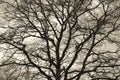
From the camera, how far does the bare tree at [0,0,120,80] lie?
12172 mm

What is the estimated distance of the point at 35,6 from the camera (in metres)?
12.4

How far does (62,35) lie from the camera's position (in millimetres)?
13148

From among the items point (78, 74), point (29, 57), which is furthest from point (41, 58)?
point (78, 74)

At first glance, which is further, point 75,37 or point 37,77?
point 75,37

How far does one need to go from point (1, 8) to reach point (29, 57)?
3.02m

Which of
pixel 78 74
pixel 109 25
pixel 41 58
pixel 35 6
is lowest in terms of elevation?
pixel 78 74

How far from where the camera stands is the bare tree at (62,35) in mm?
12172

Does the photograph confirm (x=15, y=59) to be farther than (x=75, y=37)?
No

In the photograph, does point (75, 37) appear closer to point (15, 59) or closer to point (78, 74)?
point (78, 74)

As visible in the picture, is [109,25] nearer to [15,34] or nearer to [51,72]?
[51,72]

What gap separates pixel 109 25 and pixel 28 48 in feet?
14.8

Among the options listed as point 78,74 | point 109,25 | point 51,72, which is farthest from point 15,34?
point 109,25

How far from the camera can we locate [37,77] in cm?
1222

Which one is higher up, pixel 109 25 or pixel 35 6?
pixel 35 6
